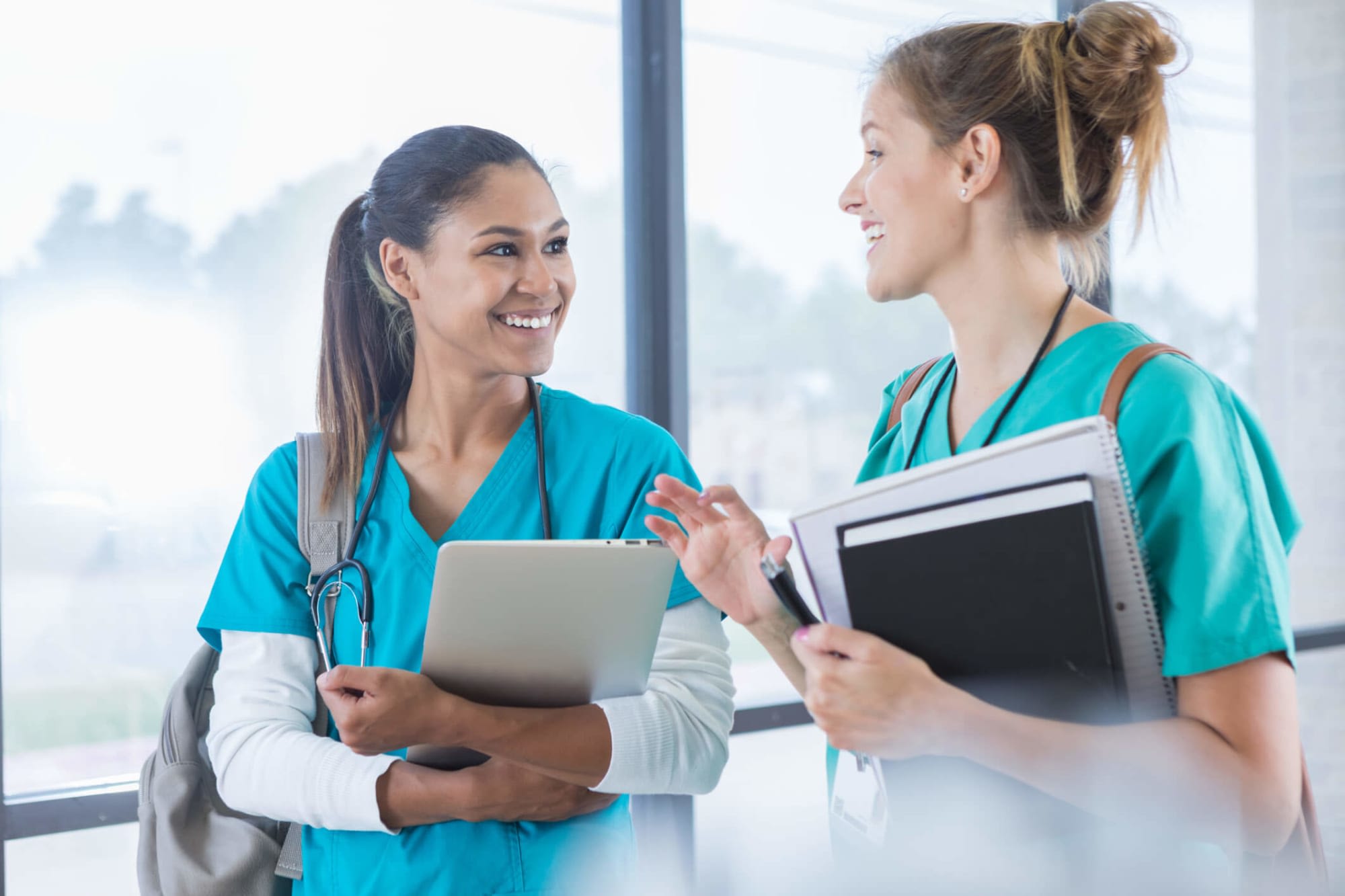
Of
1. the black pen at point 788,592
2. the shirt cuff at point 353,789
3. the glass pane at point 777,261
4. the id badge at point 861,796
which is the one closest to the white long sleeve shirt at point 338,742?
the shirt cuff at point 353,789

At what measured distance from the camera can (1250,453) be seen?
888mm

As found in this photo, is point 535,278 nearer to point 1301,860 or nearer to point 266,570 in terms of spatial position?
point 266,570

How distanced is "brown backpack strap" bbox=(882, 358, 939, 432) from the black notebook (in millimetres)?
430

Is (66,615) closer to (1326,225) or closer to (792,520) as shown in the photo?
(792,520)

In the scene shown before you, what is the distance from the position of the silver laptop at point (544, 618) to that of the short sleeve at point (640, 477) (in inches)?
6.2

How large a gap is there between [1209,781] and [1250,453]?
267mm

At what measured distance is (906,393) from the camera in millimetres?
1285

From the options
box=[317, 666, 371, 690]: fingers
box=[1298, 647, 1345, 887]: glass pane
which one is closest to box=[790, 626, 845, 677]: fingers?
box=[317, 666, 371, 690]: fingers

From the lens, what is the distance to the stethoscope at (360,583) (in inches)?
48.5

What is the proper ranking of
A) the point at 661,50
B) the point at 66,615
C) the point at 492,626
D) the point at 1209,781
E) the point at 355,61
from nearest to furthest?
the point at 1209,781 → the point at 492,626 → the point at 66,615 → the point at 355,61 → the point at 661,50

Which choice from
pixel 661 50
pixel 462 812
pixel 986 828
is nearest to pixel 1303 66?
pixel 661 50

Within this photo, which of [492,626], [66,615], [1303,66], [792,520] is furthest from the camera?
[1303,66]

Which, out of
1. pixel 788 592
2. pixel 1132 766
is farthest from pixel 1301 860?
pixel 788 592

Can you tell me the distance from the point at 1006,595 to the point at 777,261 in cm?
150
